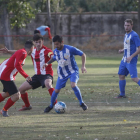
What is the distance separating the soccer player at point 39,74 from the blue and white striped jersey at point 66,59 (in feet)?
1.26

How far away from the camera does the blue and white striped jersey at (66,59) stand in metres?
7.59

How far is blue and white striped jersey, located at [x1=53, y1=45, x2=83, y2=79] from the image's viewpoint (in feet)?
24.9

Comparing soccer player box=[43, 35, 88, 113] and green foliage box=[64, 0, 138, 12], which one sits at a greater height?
soccer player box=[43, 35, 88, 113]

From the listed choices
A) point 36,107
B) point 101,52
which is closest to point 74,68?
point 36,107

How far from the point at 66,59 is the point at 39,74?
0.80 meters

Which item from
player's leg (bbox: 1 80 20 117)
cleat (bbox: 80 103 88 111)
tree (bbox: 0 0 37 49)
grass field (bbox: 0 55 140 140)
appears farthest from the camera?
tree (bbox: 0 0 37 49)

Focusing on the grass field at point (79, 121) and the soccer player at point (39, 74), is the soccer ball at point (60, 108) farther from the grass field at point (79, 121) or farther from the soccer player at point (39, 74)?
the soccer player at point (39, 74)

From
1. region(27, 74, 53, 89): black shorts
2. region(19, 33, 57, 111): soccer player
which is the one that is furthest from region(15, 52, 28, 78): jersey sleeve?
A: region(27, 74, 53, 89): black shorts

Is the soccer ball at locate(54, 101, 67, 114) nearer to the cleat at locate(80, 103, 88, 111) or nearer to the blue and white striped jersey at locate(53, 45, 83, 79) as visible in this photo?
the cleat at locate(80, 103, 88, 111)

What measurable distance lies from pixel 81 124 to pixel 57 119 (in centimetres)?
66

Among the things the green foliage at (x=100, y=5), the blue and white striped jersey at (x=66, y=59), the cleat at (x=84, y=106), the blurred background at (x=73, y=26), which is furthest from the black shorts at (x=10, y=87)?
the green foliage at (x=100, y=5)

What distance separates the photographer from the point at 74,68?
Result: 303 inches

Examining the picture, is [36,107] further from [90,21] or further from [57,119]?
[90,21]

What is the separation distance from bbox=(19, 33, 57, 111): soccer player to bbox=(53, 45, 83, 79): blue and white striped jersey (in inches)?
15.1
